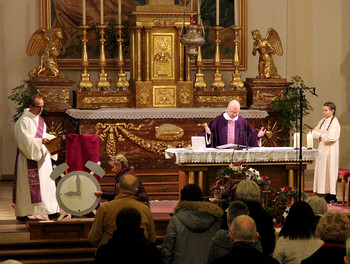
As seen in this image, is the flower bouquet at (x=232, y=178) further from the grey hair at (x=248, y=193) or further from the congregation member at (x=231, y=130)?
the grey hair at (x=248, y=193)

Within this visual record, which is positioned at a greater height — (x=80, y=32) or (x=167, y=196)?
(x=80, y=32)

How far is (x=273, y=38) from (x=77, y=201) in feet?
22.3

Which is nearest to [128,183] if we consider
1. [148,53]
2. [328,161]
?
[328,161]

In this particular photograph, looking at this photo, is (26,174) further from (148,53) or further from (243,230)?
(243,230)

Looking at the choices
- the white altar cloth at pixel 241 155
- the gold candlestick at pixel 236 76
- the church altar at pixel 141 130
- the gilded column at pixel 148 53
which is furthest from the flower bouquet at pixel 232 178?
the gold candlestick at pixel 236 76

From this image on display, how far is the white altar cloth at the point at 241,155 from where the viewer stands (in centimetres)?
1083

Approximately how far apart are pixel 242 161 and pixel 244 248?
564 cm

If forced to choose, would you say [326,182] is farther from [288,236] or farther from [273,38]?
[288,236]

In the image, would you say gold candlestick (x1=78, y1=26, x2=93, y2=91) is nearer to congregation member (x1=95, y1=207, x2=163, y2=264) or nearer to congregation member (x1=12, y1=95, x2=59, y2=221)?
congregation member (x1=12, y1=95, x2=59, y2=221)

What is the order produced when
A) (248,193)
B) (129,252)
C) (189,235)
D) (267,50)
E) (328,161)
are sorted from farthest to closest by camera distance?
(267,50), (328,161), (248,193), (189,235), (129,252)

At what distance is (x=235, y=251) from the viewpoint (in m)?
5.30

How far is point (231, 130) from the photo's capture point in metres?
12.3

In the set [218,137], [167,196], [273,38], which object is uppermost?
[273,38]

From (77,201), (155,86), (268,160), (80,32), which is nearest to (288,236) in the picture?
(77,201)
